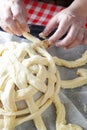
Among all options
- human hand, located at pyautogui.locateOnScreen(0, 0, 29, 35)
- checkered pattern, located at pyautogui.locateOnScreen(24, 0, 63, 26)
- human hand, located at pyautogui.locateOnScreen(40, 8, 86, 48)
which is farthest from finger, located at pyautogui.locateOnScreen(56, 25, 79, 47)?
checkered pattern, located at pyautogui.locateOnScreen(24, 0, 63, 26)

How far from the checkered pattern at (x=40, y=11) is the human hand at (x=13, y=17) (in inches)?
12.3

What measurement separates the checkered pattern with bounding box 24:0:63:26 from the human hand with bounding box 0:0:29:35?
0.31m

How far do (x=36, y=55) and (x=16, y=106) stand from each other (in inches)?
6.2

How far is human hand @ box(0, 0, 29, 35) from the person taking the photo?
1.01 m

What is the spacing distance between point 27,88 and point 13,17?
229 millimetres

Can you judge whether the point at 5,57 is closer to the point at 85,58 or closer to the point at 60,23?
the point at 60,23

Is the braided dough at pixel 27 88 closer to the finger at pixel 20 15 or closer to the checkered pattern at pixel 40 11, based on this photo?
the finger at pixel 20 15

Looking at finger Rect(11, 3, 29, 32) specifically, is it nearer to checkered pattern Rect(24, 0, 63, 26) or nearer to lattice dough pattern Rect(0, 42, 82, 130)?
lattice dough pattern Rect(0, 42, 82, 130)

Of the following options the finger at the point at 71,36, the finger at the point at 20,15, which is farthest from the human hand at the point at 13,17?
the finger at the point at 71,36

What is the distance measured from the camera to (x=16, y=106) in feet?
3.10

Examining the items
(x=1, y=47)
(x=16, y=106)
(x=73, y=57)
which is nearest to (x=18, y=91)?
(x=16, y=106)

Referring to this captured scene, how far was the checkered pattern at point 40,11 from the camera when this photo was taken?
1383 mm

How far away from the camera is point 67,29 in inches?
41.6

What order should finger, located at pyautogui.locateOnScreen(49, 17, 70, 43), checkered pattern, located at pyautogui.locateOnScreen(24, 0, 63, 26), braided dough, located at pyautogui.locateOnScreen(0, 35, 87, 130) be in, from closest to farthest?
braided dough, located at pyautogui.locateOnScreen(0, 35, 87, 130) < finger, located at pyautogui.locateOnScreen(49, 17, 70, 43) < checkered pattern, located at pyautogui.locateOnScreen(24, 0, 63, 26)
